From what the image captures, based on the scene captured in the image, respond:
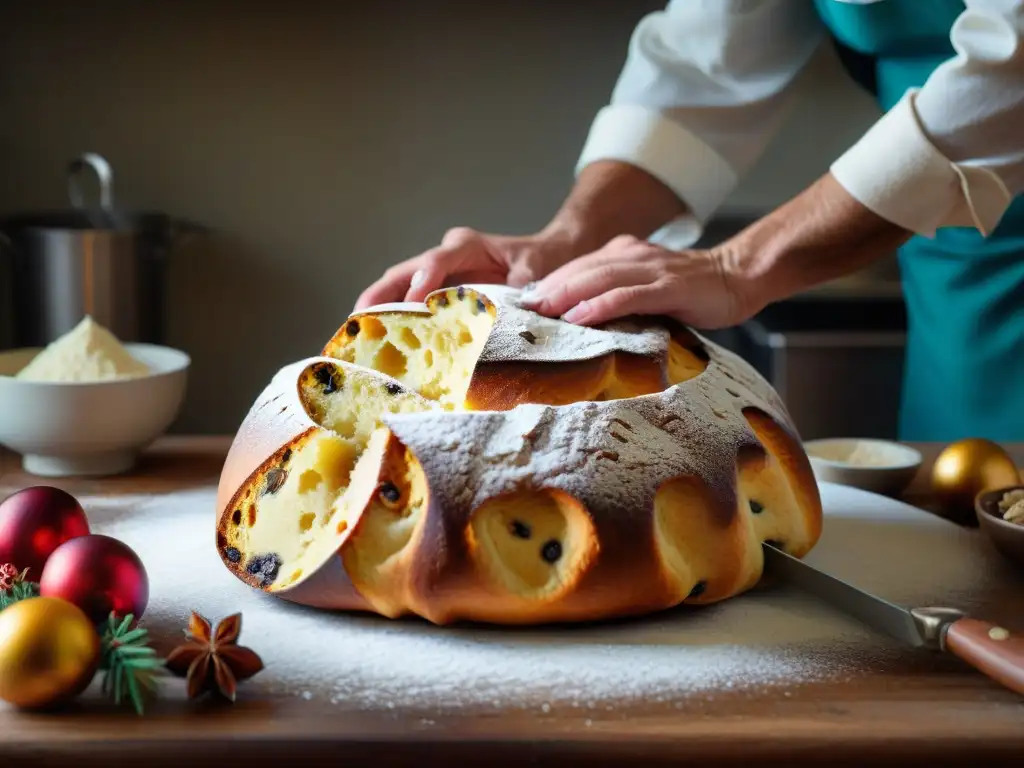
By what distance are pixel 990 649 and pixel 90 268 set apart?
1834 millimetres

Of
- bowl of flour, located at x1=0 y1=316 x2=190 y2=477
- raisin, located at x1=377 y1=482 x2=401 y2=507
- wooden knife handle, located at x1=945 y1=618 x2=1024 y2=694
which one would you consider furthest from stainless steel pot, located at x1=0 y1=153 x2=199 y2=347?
wooden knife handle, located at x1=945 y1=618 x2=1024 y2=694

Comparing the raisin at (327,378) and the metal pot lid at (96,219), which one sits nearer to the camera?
the raisin at (327,378)

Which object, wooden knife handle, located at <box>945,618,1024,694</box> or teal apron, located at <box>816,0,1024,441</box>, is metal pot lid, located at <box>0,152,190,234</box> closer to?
teal apron, located at <box>816,0,1024,441</box>

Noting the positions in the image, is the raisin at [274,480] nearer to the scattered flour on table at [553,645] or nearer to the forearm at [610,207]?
the scattered flour on table at [553,645]

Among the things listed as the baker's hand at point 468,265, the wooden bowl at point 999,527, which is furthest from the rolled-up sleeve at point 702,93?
the wooden bowl at point 999,527

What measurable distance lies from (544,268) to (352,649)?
621 millimetres

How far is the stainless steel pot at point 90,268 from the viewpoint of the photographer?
209cm

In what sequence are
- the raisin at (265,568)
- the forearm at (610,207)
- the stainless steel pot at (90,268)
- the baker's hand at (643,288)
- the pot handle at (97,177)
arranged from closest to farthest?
1. the raisin at (265,568)
2. the baker's hand at (643,288)
3. the forearm at (610,207)
4. the stainless steel pot at (90,268)
5. the pot handle at (97,177)

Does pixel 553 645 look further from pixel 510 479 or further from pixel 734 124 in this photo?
pixel 734 124

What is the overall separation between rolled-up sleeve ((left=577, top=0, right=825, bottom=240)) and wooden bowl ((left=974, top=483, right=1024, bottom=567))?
626 mm

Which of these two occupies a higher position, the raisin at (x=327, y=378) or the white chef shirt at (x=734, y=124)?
the white chef shirt at (x=734, y=124)

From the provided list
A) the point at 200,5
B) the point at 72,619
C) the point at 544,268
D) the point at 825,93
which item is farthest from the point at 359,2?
the point at 72,619

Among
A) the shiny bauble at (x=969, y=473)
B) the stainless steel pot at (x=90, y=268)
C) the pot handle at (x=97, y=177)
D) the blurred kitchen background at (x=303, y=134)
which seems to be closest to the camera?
the shiny bauble at (x=969, y=473)

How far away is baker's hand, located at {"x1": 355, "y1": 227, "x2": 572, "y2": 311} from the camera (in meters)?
1.08
